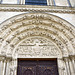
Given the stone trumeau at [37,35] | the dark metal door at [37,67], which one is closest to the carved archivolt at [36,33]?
the stone trumeau at [37,35]

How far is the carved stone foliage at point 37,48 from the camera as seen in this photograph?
16.0 ft

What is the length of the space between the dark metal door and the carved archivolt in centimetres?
39

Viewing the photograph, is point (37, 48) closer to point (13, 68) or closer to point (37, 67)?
point (37, 67)

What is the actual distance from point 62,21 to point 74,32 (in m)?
0.77

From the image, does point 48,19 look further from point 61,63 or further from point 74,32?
point 61,63

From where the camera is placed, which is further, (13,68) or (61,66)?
(61,66)

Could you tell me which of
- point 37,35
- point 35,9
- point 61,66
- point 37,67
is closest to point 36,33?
point 37,35

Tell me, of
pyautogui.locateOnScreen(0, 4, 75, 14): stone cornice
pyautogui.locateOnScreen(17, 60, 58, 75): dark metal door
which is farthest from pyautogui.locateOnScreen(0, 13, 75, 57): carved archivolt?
pyautogui.locateOnScreen(17, 60, 58, 75): dark metal door

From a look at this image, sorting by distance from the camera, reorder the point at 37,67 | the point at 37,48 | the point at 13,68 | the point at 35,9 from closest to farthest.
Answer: the point at 13,68
the point at 37,67
the point at 37,48
the point at 35,9

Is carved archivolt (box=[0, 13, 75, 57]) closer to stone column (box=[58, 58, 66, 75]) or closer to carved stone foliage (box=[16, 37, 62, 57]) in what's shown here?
carved stone foliage (box=[16, 37, 62, 57])

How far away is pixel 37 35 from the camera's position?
547 cm

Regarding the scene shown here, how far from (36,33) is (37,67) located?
1.65 metres

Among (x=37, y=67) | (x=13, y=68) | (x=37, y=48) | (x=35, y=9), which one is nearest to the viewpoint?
(x=13, y=68)

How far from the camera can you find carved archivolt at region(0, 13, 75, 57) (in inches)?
186
